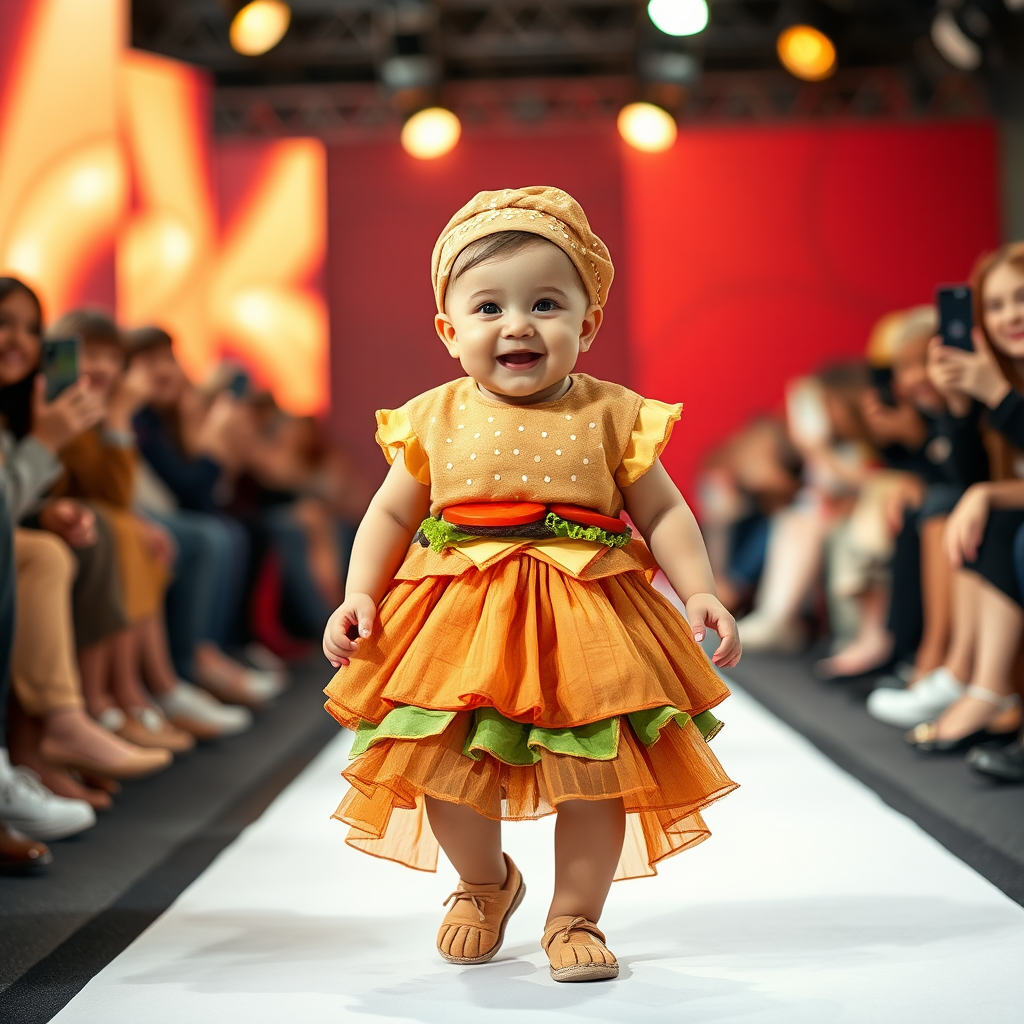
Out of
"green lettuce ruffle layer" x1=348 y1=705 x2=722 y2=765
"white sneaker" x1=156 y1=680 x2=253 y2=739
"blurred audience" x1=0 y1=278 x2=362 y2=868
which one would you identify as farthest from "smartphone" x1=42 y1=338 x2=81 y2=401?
"green lettuce ruffle layer" x1=348 y1=705 x2=722 y2=765

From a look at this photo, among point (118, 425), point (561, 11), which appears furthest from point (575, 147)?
point (118, 425)

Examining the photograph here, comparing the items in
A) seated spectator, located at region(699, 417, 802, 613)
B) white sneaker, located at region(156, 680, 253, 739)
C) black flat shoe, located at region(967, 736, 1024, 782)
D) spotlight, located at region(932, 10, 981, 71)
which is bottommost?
black flat shoe, located at region(967, 736, 1024, 782)

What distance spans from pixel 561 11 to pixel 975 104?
2.43 meters

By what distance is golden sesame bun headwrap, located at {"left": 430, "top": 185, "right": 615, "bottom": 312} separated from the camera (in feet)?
5.06

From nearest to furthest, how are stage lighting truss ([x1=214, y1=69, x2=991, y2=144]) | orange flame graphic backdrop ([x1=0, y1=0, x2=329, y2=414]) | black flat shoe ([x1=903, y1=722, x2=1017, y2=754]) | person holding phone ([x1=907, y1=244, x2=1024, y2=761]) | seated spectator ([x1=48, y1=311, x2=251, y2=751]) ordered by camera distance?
1. person holding phone ([x1=907, y1=244, x2=1024, y2=761])
2. black flat shoe ([x1=903, y1=722, x2=1017, y2=754])
3. seated spectator ([x1=48, y1=311, x2=251, y2=751])
4. orange flame graphic backdrop ([x1=0, y1=0, x2=329, y2=414])
5. stage lighting truss ([x1=214, y1=69, x2=991, y2=144])

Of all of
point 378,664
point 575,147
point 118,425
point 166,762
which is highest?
point 575,147

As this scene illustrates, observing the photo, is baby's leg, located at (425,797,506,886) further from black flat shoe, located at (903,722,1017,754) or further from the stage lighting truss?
the stage lighting truss

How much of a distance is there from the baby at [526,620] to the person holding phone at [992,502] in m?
1.12

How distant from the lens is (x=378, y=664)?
5.05 ft

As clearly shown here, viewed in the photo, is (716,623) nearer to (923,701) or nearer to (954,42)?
(923,701)

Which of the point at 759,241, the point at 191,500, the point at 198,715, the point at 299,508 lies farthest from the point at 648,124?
the point at 198,715

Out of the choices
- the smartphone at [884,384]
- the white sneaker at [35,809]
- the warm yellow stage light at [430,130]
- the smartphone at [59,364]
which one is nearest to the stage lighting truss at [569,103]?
the warm yellow stage light at [430,130]

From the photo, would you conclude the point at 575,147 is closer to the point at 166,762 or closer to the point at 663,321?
the point at 663,321

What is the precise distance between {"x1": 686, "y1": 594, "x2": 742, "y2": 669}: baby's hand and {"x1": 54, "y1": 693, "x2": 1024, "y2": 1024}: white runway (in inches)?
13.3
